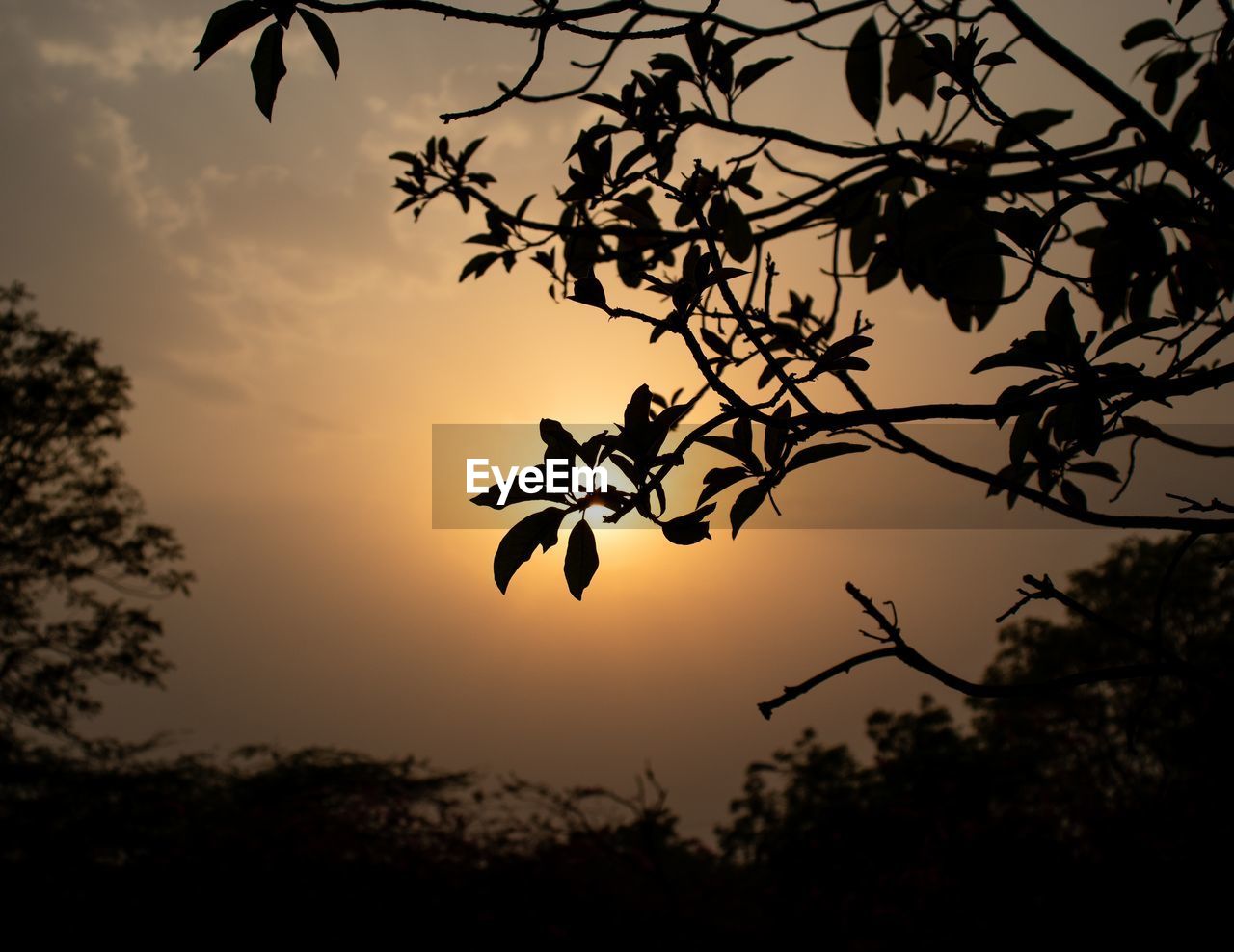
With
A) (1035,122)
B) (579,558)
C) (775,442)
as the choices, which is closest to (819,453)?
(775,442)

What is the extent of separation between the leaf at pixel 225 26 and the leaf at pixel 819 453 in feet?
2.89

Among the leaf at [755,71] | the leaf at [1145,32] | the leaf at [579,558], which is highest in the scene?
the leaf at [1145,32]

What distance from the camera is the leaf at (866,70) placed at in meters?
1.93

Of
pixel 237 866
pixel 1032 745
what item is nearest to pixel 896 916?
pixel 237 866

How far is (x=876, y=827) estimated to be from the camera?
31.3 feet

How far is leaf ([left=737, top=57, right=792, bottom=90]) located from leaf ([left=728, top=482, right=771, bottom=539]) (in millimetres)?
1038

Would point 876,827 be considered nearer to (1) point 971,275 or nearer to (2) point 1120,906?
(2) point 1120,906

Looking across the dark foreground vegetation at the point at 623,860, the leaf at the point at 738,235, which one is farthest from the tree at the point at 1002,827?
the leaf at the point at 738,235

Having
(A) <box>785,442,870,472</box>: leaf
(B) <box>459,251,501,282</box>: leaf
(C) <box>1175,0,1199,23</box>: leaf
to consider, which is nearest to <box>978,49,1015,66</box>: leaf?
(C) <box>1175,0,1199,23</box>: leaf

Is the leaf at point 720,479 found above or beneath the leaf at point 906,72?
beneath

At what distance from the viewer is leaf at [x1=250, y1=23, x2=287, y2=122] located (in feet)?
4.03

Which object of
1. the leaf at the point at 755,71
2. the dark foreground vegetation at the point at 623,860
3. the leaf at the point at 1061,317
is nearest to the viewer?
the leaf at the point at 1061,317

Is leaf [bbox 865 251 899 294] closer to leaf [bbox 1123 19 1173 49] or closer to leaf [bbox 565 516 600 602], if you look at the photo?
leaf [bbox 1123 19 1173 49]

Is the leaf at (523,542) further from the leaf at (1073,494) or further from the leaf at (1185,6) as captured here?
the leaf at (1185,6)
